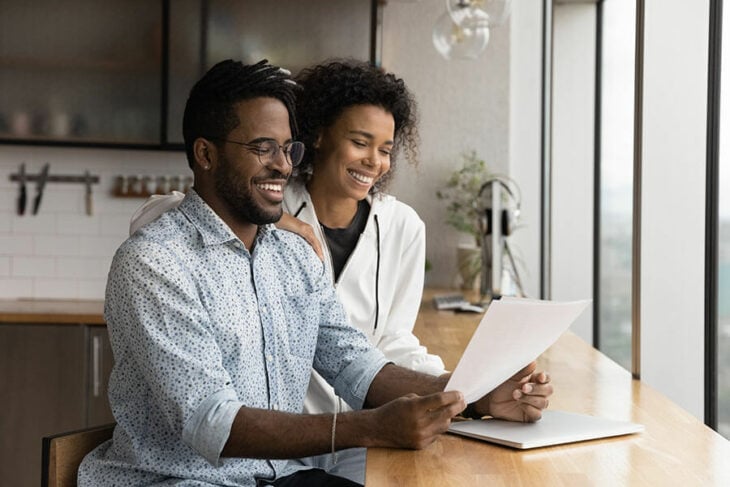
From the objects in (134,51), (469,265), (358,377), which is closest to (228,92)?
(358,377)

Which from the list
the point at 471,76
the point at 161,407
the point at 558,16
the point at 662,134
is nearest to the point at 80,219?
the point at 471,76

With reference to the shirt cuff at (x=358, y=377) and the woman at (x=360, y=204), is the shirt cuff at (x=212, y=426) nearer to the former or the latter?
the shirt cuff at (x=358, y=377)

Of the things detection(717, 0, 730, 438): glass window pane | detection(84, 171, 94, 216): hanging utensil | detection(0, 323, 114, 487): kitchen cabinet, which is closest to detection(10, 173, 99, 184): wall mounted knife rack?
detection(84, 171, 94, 216): hanging utensil

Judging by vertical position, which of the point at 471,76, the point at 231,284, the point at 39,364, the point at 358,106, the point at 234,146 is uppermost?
the point at 471,76

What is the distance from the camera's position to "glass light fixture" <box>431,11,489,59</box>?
144 inches

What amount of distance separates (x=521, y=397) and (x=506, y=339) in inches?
8.8

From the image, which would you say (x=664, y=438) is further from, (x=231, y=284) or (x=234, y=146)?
(x=234, y=146)

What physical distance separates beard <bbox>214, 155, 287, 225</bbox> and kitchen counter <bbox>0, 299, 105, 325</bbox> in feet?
8.00

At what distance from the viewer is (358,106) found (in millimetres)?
2557

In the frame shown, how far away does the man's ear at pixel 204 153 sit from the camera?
73.4 inches

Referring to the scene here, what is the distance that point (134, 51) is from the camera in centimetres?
443

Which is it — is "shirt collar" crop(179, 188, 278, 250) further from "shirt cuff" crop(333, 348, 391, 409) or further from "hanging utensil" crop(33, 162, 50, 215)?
"hanging utensil" crop(33, 162, 50, 215)

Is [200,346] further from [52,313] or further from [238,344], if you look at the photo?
[52,313]

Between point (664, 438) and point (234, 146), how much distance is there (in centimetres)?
93
